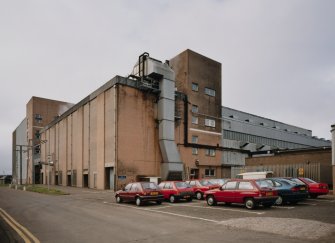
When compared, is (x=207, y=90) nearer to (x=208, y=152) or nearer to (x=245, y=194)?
(x=208, y=152)

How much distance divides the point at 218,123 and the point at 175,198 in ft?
107

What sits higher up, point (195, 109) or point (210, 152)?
point (195, 109)

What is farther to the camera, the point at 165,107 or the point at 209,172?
the point at 209,172

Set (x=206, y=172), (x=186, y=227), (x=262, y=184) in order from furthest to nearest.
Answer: (x=206, y=172)
(x=262, y=184)
(x=186, y=227)

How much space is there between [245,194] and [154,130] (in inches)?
1053

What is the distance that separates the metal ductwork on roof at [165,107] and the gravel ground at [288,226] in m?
29.0

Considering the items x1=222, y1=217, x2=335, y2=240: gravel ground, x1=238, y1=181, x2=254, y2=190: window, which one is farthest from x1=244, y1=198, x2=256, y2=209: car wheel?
x1=222, y1=217, x2=335, y2=240: gravel ground

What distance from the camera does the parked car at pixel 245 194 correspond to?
15205 mm

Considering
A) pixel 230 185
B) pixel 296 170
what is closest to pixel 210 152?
pixel 296 170

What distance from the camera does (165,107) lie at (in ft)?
137

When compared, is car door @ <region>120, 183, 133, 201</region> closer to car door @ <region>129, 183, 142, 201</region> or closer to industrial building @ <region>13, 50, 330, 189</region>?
car door @ <region>129, 183, 142, 201</region>

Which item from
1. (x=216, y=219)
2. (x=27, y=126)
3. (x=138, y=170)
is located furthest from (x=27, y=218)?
(x=27, y=126)

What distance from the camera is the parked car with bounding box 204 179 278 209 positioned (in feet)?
49.9

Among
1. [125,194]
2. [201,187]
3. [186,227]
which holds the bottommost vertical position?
[125,194]
